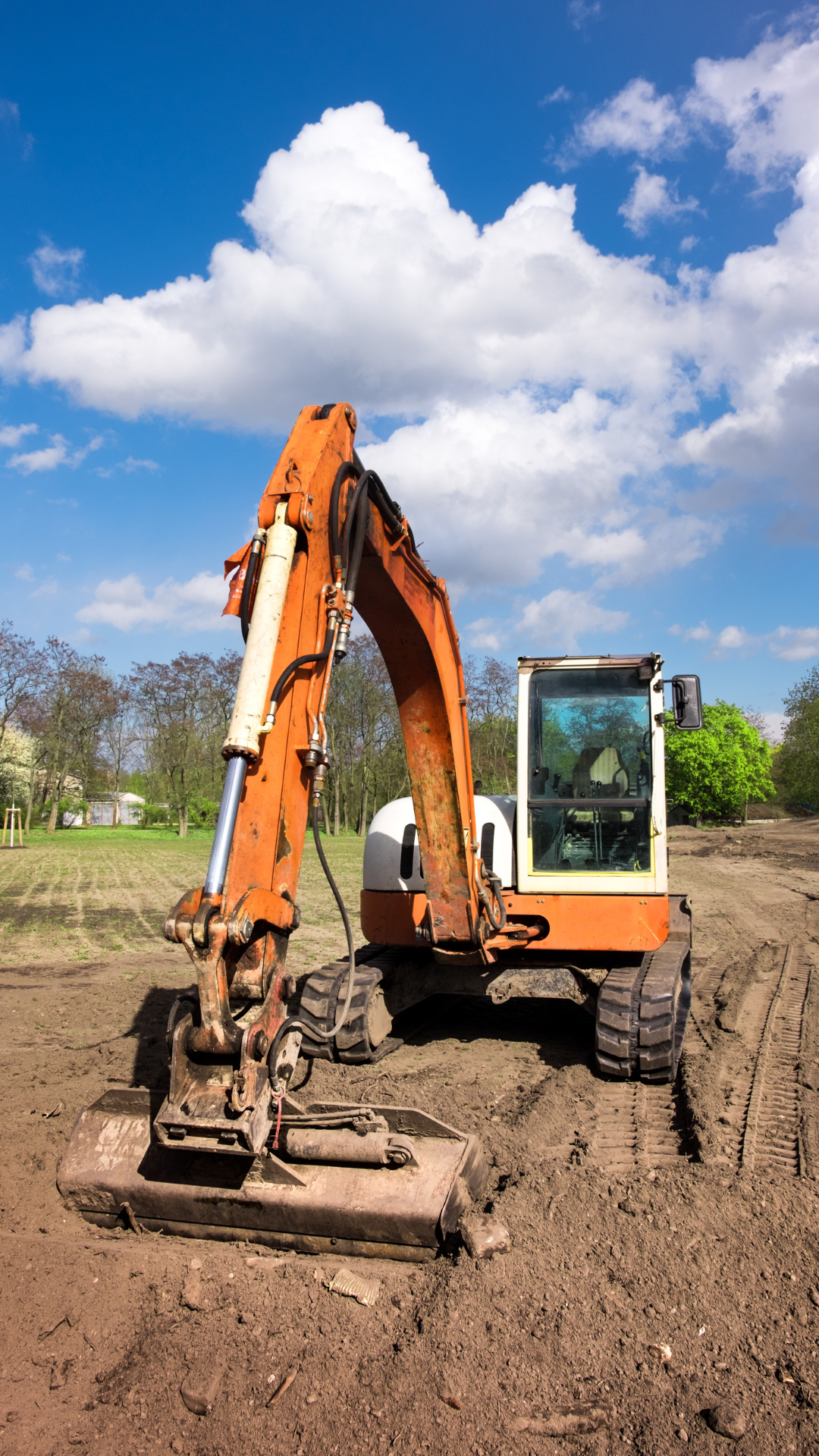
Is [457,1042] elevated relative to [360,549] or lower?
lower

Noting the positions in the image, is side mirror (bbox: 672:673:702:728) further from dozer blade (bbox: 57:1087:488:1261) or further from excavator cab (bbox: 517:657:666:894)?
dozer blade (bbox: 57:1087:488:1261)

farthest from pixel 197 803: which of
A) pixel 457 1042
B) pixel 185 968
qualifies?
pixel 457 1042

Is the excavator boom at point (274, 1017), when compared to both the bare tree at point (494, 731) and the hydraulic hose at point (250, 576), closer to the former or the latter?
the hydraulic hose at point (250, 576)

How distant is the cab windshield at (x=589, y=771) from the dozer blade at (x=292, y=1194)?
9.56ft

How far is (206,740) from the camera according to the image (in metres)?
40.5

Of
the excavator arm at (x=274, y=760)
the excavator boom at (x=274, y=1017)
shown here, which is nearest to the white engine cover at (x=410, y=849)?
the excavator arm at (x=274, y=760)

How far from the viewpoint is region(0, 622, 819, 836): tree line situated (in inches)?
1457

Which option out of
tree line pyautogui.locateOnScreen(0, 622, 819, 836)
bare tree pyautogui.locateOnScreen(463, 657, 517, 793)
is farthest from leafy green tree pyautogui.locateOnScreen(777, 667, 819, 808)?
bare tree pyautogui.locateOnScreen(463, 657, 517, 793)

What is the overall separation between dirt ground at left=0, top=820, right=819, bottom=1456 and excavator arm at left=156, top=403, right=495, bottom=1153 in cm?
72

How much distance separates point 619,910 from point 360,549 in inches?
137

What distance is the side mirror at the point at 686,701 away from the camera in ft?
20.3

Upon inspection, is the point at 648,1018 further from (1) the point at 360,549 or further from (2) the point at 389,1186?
(1) the point at 360,549

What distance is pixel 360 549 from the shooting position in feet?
13.4

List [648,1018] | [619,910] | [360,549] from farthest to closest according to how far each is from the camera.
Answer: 1. [619,910]
2. [648,1018]
3. [360,549]
